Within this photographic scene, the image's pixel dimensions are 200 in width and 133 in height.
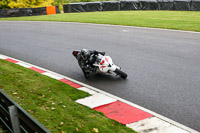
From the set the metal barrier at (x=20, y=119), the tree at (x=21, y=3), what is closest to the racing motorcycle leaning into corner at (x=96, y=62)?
the metal barrier at (x=20, y=119)

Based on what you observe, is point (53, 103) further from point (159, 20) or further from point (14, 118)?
point (159, 20)

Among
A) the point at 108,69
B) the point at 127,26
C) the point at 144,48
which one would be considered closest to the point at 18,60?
the point at 108,69

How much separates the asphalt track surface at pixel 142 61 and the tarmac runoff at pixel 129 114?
27cm

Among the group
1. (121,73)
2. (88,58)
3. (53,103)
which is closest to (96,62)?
(88,58)

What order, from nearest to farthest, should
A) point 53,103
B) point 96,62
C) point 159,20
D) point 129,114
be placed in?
point 129,114
point 53,103
point 96,62
point 159,20

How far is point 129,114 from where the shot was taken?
575cm

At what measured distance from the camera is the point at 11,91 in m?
6.91

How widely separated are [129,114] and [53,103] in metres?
1.79

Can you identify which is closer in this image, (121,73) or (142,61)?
(121,73)

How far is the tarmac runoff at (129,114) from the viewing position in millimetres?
5109

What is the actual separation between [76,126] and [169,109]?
2256 millimetres

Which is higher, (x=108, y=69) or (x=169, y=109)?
(x=108, y=69)

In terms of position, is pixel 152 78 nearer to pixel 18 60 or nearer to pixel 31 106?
pixel 31 106

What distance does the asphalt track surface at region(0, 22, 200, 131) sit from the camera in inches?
254
